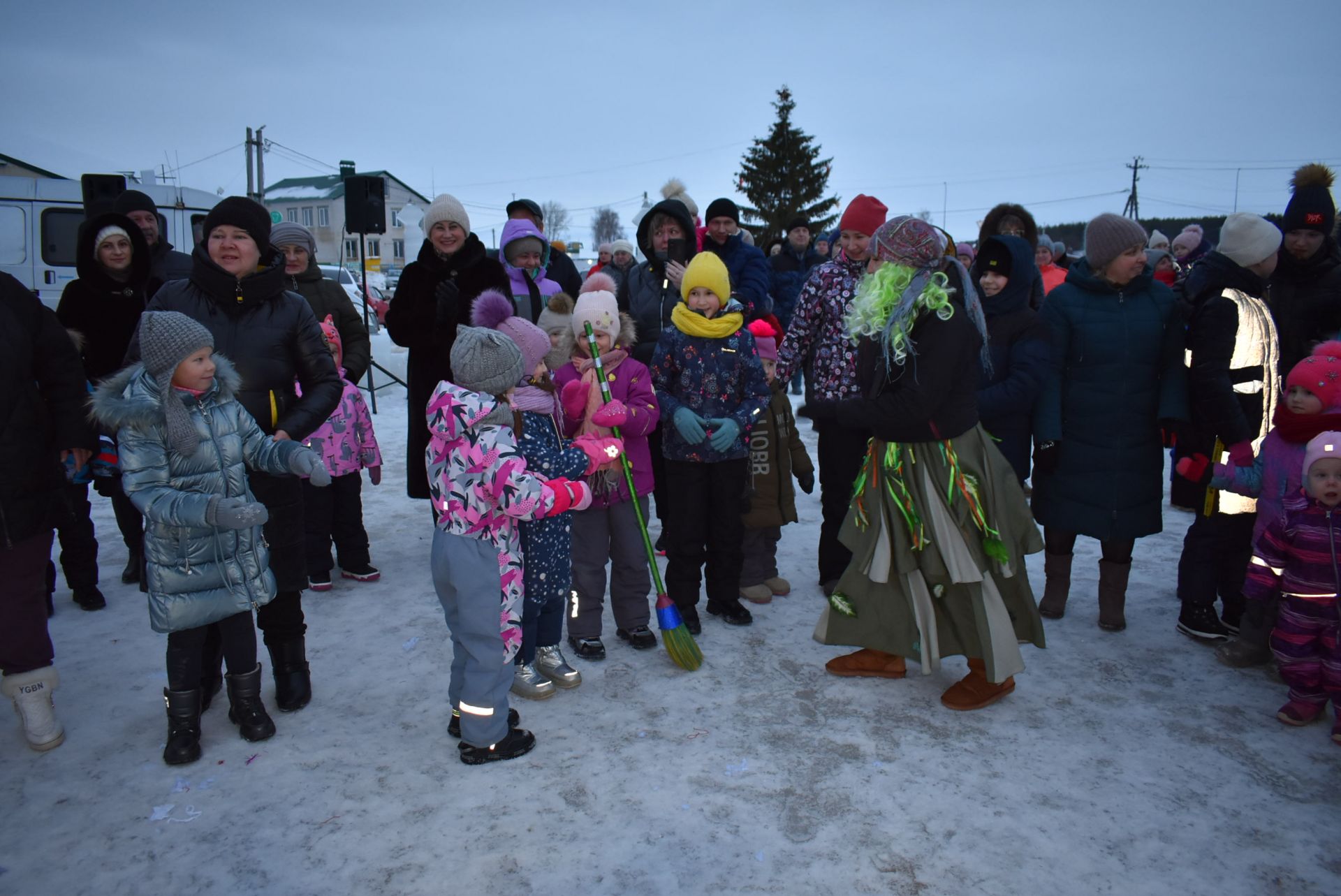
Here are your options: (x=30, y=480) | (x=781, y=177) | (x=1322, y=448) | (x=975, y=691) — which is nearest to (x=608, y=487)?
(x=975, y=691)

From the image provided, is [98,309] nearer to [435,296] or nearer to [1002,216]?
[435,296]

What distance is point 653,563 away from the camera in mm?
3945

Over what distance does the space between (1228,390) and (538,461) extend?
325 cm

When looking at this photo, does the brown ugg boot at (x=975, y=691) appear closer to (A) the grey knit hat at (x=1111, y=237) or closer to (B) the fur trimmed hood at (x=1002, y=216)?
(A) the grey knit hat at (x=1111, y=237)

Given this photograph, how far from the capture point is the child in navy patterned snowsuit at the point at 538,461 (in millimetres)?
3145

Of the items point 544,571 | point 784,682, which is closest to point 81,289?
point 544,571

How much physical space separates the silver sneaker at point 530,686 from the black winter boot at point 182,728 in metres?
1.20

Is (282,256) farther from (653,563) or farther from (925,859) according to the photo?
(925,859)

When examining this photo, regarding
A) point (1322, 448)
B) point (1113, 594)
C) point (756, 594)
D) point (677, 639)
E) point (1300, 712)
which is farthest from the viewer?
point (756, 594)

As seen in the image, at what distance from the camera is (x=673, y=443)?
4129 mm

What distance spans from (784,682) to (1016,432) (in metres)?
1.95

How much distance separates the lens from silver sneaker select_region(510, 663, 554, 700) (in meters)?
3.52

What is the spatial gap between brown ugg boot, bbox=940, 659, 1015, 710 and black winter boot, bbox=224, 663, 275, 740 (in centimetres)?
275

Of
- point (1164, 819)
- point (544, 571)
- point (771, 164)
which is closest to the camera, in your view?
point (1164, 819)
